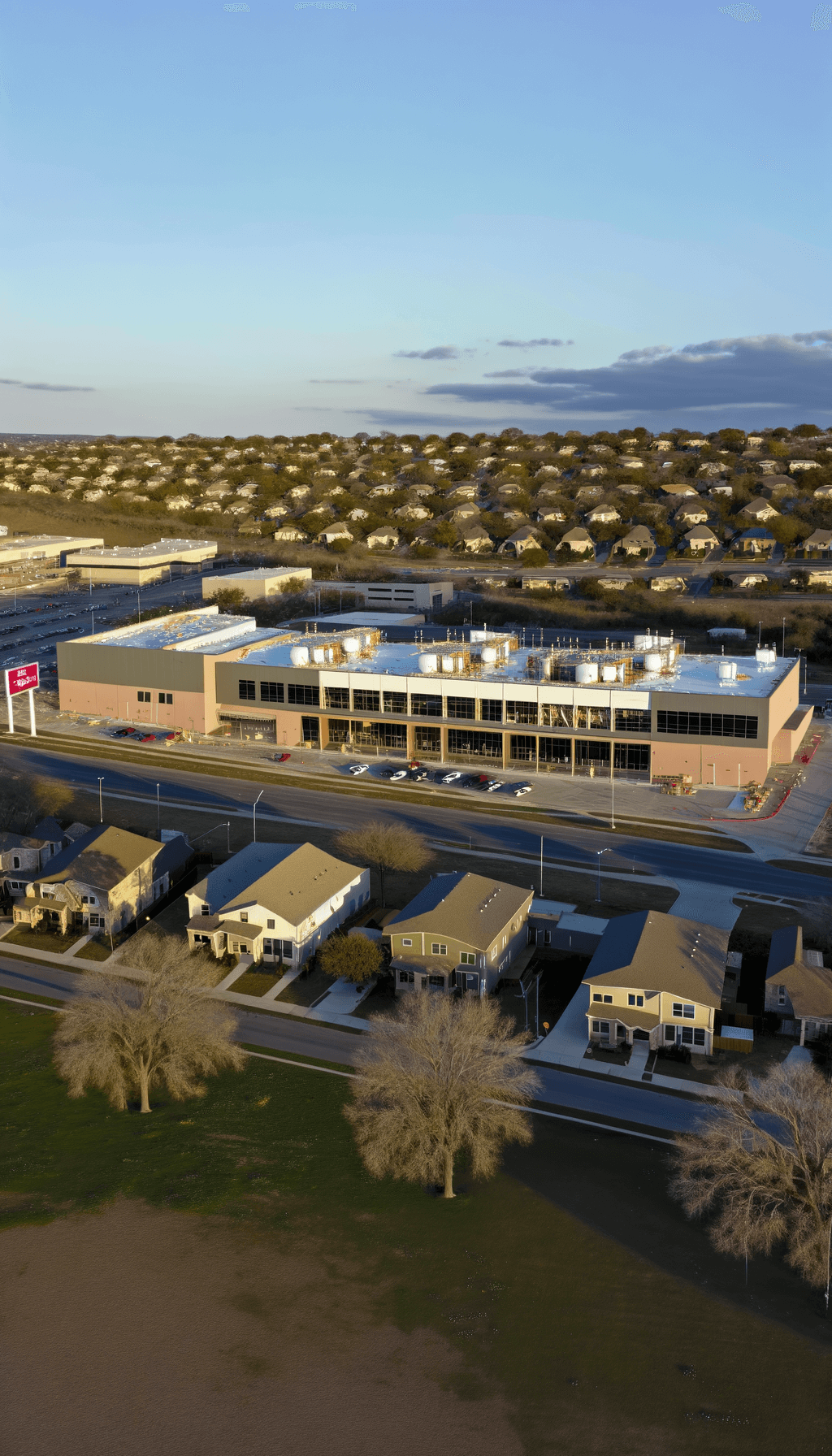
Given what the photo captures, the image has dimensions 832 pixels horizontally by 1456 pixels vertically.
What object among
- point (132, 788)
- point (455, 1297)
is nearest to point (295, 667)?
point (132, 788)

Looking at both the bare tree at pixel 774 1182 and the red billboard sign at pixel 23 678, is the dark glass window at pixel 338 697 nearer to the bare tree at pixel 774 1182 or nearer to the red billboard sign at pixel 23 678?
the red billboard sign at pixel 23 678

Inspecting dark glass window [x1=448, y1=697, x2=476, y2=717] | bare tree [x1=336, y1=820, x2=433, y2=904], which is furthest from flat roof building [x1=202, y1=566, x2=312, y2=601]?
bare tree [x1=336, y1=820, x2=433, y2=904]

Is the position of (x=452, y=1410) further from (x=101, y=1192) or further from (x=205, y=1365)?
(x=101, y=1192)

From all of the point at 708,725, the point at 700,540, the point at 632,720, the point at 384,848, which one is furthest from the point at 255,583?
the point at 384,848

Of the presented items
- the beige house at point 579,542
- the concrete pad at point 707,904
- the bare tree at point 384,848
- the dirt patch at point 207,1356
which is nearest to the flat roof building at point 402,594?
the beige house at point 579,542

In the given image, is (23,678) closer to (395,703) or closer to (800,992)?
(395,703)
